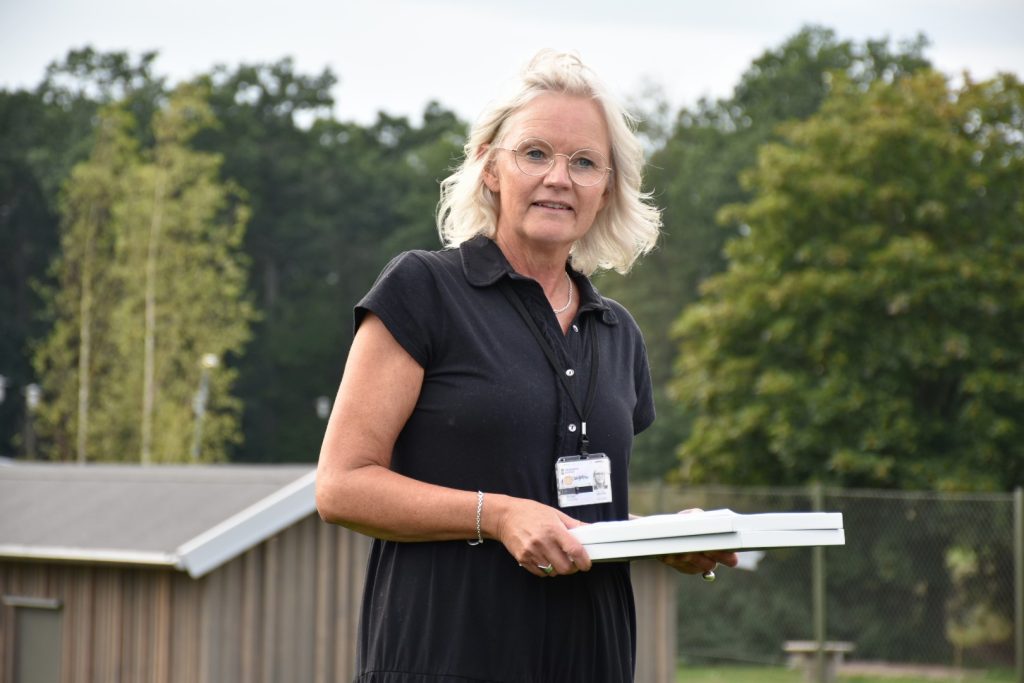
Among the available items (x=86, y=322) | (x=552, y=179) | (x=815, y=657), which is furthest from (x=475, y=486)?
(x=86, y=322)

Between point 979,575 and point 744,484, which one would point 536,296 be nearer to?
point 979,575

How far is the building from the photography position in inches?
374

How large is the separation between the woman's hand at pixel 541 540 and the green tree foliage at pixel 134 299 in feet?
101

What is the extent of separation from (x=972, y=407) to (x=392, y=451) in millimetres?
Result: 19747

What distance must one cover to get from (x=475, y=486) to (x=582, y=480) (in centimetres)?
19

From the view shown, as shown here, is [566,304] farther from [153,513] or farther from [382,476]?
[153,513]

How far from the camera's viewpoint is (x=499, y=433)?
2297 millimetres

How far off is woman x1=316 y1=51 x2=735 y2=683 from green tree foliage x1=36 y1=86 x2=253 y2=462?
30.6 meters

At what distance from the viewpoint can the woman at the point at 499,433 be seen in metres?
2.23

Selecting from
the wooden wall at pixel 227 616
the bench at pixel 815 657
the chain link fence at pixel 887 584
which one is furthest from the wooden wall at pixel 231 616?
the bench at pixel 815 657

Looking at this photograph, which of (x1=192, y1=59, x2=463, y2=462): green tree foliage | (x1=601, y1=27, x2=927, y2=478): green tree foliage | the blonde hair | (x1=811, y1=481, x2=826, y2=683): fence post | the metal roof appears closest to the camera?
the blonde hair

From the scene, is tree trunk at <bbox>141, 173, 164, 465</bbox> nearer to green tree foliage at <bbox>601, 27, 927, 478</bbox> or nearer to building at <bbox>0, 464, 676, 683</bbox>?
green tree foliage at <bbox>601, 27, 927, 478</bbox>

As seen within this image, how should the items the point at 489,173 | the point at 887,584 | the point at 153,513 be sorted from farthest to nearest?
the point at 887,584, the point at 153,513, the point at 489,173

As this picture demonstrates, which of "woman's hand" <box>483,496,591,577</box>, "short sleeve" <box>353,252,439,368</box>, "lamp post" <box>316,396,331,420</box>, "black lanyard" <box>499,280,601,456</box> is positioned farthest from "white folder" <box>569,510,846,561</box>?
"lamp post" <box>316,396,331,420</box>
